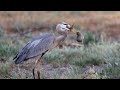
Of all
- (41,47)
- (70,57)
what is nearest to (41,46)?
(41,47)

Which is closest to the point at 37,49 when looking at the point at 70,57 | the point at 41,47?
the point at 41,47

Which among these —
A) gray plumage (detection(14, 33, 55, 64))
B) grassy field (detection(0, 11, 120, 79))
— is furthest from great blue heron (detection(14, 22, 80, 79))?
grassy field (detection(0, 11, 120, 79))

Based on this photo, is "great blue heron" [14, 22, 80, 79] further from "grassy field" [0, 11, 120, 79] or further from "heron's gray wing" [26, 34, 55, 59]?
"grassy field" [0, 11, 120, 79]

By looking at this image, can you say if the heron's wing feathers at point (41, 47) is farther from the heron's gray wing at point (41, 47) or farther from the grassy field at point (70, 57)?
the grassy field at point (70, 57)

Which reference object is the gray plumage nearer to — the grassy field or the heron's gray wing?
the heron's gray wing

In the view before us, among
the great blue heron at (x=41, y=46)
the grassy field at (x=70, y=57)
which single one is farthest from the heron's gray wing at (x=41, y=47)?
the grassy field at (x=70, y=57)

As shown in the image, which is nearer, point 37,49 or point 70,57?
point 37,49

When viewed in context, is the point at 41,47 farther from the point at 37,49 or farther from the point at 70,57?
the point at 70,57

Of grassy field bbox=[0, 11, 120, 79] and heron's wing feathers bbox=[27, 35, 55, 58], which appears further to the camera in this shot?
grassy field bbox=[0, 11, 120, 79]

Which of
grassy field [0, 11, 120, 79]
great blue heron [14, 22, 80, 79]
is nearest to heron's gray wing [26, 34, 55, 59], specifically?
great blue heron [14, 22, 80, 79]

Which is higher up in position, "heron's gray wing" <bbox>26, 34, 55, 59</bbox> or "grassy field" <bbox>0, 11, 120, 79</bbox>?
"heron's gray wing" <bbox>26, 34, 55, 59</bbox>

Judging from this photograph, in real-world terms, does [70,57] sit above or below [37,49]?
below

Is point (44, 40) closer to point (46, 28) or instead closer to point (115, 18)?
point (46, 28)

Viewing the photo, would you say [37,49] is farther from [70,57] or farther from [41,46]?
[70,57]
